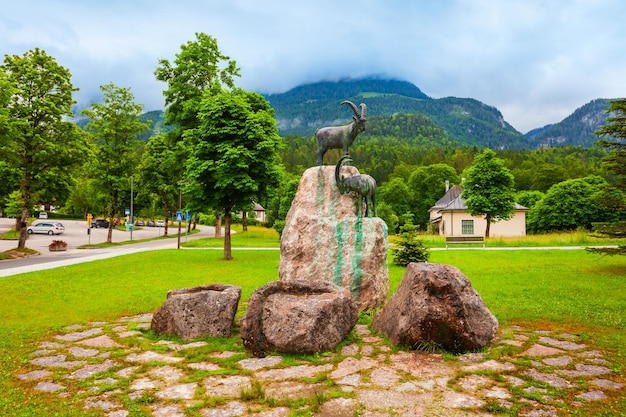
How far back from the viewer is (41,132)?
23.2 metres

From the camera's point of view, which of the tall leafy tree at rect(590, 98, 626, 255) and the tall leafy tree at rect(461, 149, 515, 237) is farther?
the tall leafy tree at rect(461, 149, 515, 237)

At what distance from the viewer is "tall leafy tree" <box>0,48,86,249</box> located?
22.5 metres

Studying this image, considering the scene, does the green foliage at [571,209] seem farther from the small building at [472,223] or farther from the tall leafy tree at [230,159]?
the tall leafy tree at [230,159]

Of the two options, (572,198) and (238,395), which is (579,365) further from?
(572,198)

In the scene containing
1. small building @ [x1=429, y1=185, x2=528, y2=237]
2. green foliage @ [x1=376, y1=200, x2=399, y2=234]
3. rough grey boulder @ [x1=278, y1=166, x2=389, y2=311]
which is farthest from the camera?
green foliage @ [x1=376, y1=200, x2=399, y2=234]

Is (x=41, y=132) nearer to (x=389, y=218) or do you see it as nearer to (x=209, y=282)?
(x=209, y=282)

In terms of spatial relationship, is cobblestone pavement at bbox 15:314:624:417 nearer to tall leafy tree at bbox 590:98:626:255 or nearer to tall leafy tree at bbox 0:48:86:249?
tall leafy tree at bbox 590:98:626:255

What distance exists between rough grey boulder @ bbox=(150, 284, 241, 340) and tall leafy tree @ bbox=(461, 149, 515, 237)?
36112 mm

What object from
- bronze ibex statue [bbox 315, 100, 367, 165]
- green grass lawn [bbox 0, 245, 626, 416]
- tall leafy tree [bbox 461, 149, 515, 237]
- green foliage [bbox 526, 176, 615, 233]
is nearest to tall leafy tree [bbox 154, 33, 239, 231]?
green grass lawn [bbox 0, 245, 626, 416]

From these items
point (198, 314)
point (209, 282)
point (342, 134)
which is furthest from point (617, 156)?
point (198, 314)

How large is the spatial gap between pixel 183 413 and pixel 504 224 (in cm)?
4945

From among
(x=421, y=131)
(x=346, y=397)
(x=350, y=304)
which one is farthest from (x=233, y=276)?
→ (x=421, y=131)

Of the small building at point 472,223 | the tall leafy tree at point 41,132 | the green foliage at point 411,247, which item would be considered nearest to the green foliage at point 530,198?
the small building at point 472,223

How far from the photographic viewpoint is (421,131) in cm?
17162
